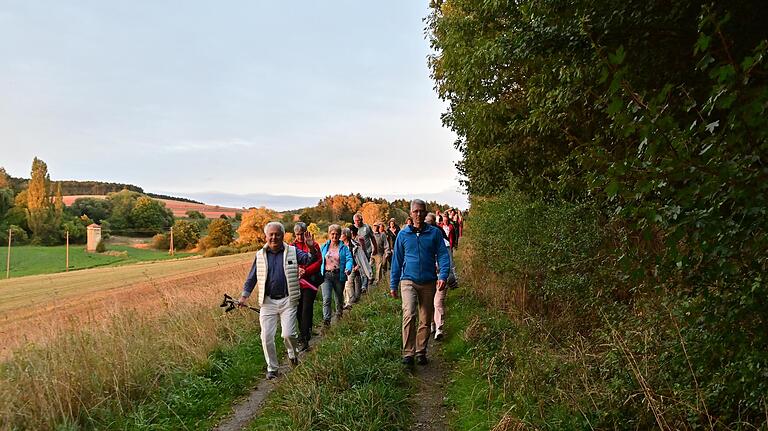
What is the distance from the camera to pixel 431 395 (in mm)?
5617

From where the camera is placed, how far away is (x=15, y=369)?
558cm

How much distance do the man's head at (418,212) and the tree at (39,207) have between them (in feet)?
348

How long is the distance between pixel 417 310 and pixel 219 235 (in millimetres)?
92061

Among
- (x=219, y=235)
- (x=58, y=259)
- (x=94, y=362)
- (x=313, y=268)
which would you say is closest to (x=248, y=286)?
(x=313, y=268)

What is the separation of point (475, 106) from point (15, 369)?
364 inches

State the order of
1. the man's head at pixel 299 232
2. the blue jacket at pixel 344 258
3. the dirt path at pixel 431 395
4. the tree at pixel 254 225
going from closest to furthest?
the dirt path at pixel 431 395, the man's head at pixel 299 232, the blue jacket at pixel 344 258, the tree at pixel 254 225

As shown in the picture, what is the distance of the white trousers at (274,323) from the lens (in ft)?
Result: 22.2

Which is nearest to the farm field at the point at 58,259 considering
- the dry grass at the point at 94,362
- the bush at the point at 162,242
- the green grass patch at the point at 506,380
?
the bush at the point at 162,242

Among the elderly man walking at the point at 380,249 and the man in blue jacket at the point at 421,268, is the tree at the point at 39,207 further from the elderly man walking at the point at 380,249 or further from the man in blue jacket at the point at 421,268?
the man in blue jacket at the point at 421,268

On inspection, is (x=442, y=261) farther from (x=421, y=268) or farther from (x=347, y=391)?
(x=347, y=391)

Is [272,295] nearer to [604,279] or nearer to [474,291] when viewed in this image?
[604,279]

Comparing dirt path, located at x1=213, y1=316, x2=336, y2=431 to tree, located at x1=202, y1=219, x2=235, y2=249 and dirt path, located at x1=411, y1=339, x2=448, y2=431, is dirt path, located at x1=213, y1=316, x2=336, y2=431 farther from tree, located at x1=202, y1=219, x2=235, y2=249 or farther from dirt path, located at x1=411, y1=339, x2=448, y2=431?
tree, located at x1=202, y1=219, x2=235, y2=249

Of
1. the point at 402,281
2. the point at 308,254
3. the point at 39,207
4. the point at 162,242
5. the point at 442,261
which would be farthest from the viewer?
the point at 162,242

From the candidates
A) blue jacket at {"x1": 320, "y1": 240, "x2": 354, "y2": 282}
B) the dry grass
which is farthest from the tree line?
the dry grass
